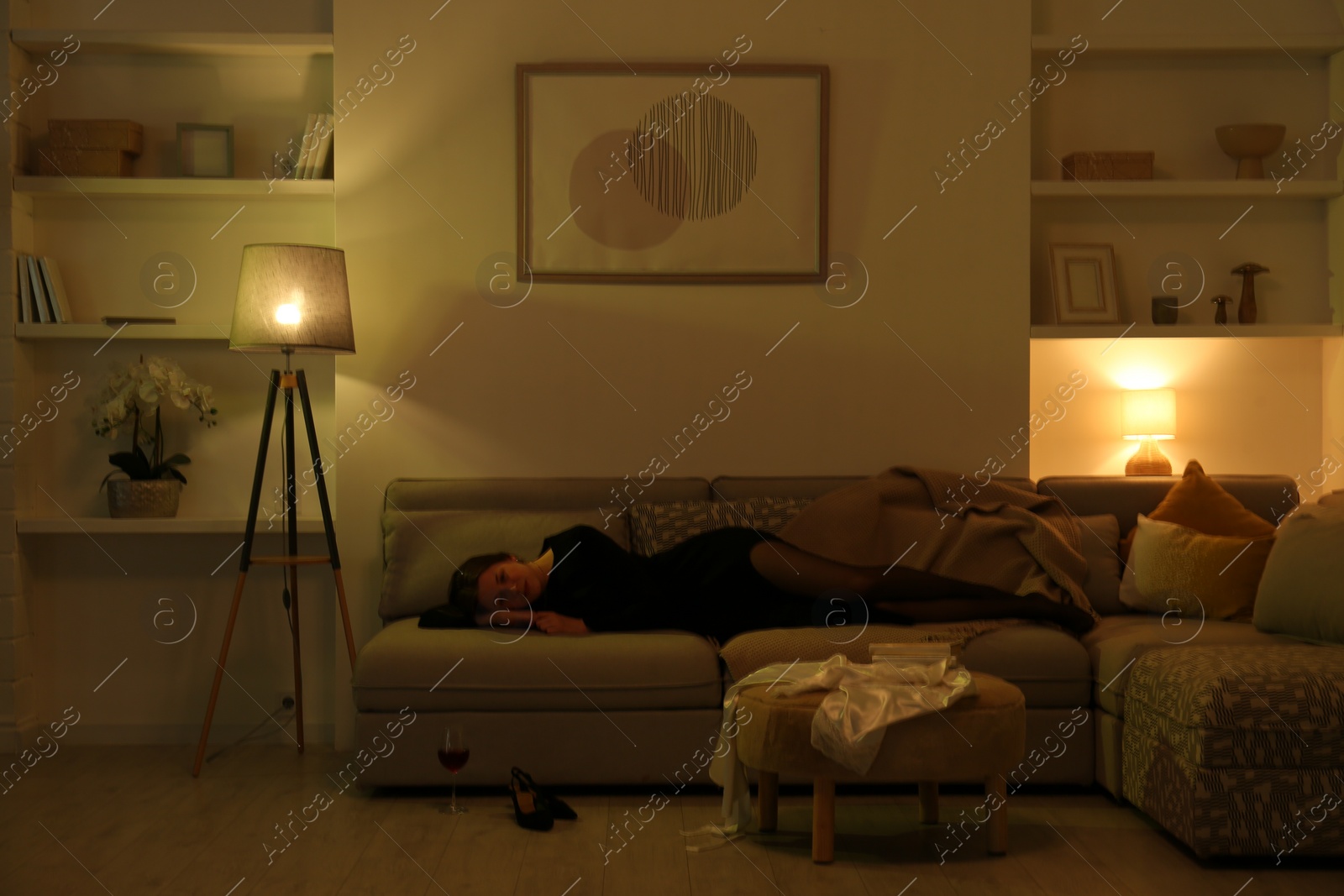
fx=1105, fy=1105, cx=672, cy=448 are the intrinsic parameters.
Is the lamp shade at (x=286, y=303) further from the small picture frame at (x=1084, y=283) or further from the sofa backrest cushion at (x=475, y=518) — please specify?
the small picture frame at (x=1084, y=283)

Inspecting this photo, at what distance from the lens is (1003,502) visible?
3551 millimetres

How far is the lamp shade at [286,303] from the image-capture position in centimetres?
339

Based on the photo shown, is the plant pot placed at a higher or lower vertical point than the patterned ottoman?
higher

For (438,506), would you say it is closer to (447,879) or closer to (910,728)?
(447,879)

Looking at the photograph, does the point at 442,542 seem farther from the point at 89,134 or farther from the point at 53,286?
the point at 89,134

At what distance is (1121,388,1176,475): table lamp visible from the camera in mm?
3988

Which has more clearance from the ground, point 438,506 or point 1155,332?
point 1155,332

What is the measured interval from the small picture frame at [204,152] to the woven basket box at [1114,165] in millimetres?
3008

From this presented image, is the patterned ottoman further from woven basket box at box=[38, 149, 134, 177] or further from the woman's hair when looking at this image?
woven basket box at box=[38, 149, 134, 177]

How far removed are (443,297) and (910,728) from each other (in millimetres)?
2230

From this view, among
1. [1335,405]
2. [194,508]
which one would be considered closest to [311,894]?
[194,508]

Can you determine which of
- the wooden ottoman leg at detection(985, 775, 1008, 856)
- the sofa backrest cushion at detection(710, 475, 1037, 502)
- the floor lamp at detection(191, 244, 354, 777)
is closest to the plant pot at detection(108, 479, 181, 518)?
the floor lamp at detection(191, 244, 354, 777)

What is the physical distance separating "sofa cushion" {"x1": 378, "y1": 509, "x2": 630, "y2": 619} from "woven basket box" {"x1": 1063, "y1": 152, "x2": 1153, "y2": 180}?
2.11 meters

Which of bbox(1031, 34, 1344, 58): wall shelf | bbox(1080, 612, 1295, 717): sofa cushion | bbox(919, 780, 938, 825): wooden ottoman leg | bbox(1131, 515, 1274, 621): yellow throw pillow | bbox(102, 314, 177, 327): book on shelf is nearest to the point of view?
bbox(919, 780, 938, 825): wooden ottoman leg
